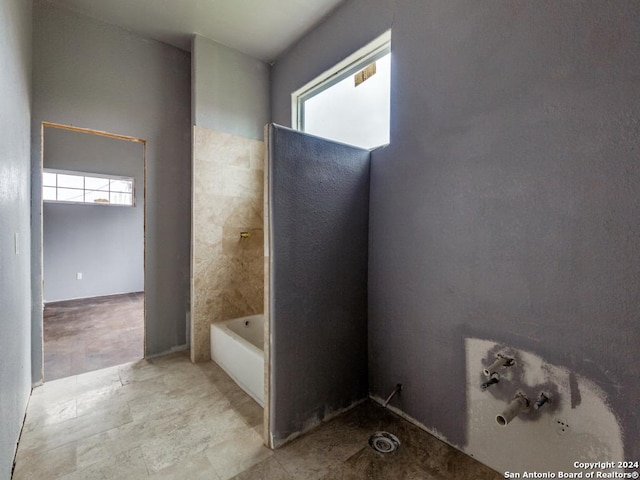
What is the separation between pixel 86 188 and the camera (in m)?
5.18

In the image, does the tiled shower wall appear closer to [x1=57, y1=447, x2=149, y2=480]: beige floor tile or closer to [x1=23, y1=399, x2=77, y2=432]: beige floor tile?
[x1=23, y1=399, x2=77, y2=432]: beige floor tile

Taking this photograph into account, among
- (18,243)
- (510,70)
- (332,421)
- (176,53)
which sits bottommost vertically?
(332,421)

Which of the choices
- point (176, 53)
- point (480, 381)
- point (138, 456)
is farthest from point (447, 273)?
point (176, 53)

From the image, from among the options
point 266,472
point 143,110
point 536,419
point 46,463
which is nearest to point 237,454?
point 266,472

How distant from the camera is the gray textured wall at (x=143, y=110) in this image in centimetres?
223

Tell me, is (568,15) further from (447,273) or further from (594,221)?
(447,273)

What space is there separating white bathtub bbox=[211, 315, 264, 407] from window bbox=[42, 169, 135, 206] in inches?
172

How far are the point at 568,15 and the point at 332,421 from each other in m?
2.41

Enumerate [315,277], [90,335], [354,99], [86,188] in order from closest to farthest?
[315,277]
[354,99]
[90,335]
[86,188]

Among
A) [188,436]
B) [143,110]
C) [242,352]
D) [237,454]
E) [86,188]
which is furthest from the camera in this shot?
[86,188]

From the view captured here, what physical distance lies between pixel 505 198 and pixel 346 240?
93cm

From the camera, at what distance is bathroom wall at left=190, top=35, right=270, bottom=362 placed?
267cm

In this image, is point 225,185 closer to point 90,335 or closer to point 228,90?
point 228,90

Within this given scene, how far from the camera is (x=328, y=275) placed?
1836 mm
